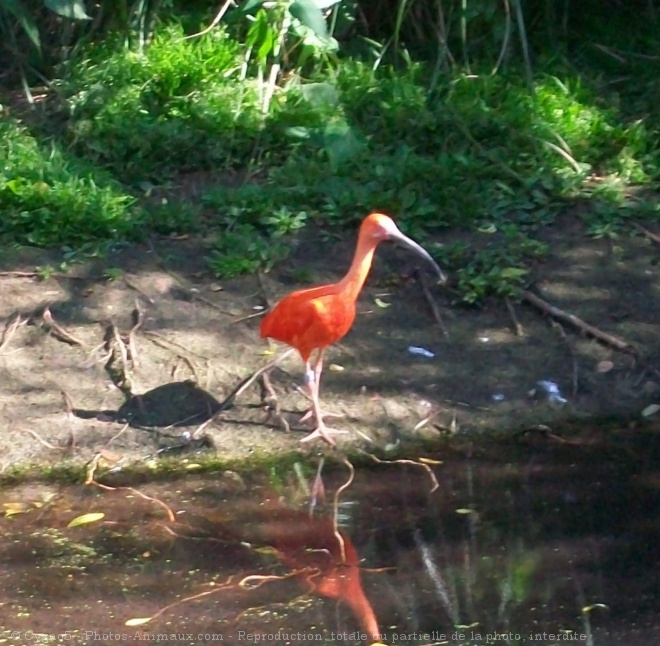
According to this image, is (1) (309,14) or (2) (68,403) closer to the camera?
(2) (68,403)

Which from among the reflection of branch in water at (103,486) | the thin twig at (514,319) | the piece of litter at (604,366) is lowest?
the reflection of branch in water at (103,486)

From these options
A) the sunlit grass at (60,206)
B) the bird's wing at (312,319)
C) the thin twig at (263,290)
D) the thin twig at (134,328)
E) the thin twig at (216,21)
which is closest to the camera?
the bird's wing at (312,319)

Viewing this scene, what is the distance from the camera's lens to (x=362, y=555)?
5031 mm

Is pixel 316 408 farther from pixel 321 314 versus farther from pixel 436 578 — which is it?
pixel 436 578

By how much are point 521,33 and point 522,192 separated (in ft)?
4.30

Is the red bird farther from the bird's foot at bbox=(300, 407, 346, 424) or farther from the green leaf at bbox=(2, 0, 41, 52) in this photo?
the green leaf at bbox=(2, 0, 41, 52)

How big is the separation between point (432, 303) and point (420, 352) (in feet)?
1.29

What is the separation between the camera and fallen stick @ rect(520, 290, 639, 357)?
6633mm

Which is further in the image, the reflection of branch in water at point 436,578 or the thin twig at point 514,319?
the thin twig at point 514,319

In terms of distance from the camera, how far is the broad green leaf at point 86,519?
536cm

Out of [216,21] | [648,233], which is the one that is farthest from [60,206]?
[648,233]

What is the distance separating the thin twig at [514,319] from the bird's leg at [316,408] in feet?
3.91

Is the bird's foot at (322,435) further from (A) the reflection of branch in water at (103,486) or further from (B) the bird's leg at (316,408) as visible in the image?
(A) the reflection of branch in water at (103,486)

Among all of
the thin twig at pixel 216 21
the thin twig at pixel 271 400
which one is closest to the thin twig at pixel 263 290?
the thin twig at pixel 271 400
